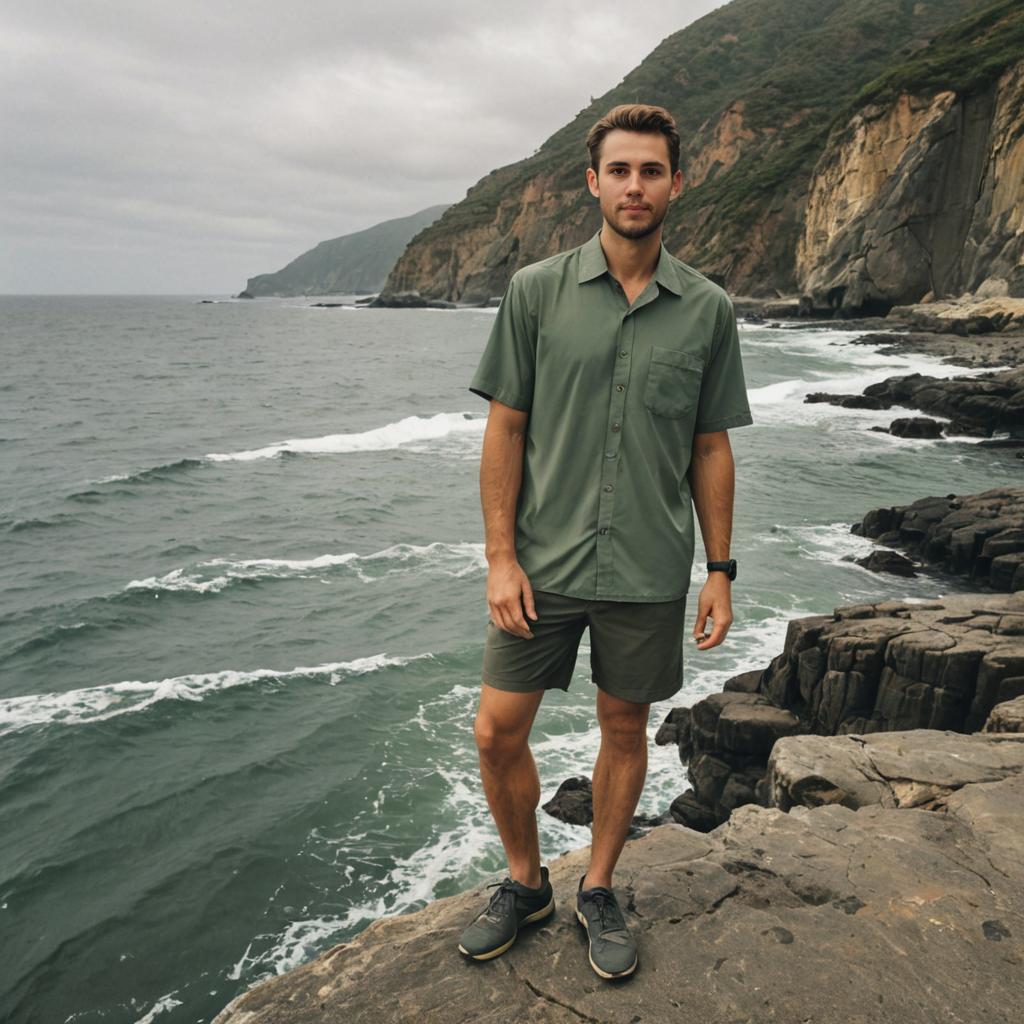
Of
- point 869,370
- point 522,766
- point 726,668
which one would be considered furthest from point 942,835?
point 869,370

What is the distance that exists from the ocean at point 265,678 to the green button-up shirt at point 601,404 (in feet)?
17.9

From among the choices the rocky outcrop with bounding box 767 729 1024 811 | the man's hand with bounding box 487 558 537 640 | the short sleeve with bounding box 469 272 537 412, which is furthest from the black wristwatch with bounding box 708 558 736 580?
the rocky outcrop with bounding box 767 729 1024 811

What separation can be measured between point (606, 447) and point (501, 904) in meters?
1.71

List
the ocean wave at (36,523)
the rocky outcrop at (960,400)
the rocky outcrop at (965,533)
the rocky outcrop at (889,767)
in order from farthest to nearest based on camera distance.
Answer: the rocky outcrop at (960,400) < the ocean wave at (36,523) < the rocky outcrop at (965,533) < the rocky outcrop at (889,767)

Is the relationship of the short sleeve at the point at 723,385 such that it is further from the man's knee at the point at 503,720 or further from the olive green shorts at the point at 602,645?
the man's knee at the point at 503,720

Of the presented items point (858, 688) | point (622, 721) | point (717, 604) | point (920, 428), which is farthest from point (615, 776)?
point (920, 428)

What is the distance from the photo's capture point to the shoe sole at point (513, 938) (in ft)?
9.84

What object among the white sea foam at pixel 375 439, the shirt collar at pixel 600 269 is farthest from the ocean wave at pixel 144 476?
the shirt collar at pixel 600 269

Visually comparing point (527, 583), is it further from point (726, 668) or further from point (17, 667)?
point (17, 667)

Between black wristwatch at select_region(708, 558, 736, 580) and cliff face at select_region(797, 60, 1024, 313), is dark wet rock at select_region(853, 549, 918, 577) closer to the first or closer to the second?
black wristwatch at select_region(708, 558, 736, 580)

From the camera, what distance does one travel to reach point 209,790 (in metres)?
9.02

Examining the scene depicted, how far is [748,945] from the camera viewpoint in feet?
10.2

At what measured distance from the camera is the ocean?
722 cm

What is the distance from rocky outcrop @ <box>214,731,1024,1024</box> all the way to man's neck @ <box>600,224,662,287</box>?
2.38m
